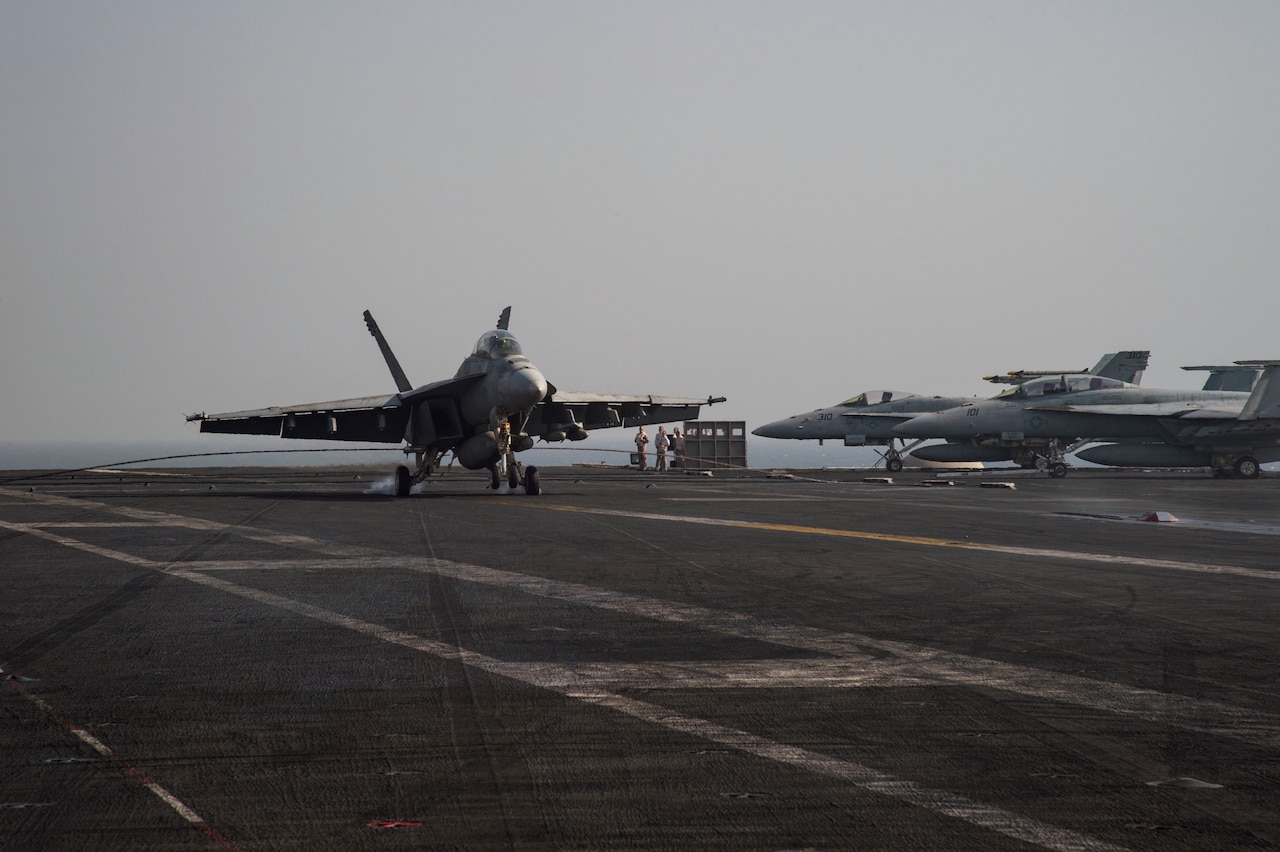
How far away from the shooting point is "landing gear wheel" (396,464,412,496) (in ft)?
88.7

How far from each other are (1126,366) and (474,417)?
3510 centimetres

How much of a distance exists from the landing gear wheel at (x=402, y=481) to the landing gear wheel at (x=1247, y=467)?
2890 cm

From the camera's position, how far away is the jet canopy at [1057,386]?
129ft

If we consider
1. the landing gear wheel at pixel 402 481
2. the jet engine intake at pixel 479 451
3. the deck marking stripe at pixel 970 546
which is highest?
the jet engine intake at pixel 479 451

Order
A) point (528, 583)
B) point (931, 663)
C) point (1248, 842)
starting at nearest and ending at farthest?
point (1248, 842)
point (931, 663)
point (528, 583)

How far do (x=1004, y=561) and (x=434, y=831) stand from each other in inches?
368

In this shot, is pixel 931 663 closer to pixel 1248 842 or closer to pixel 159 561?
pixel 1248 842

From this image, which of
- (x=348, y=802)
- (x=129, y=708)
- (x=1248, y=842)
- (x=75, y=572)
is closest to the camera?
(x=1248, y=842)

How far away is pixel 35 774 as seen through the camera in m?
4.13

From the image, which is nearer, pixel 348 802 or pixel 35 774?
pixel 348 802

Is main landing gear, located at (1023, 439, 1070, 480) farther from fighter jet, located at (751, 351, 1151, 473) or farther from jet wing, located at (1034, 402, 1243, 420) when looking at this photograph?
fighter jet, located at (751, 351, 1151, 473)

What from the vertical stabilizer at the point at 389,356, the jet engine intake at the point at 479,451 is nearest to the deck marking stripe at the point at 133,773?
the jet engine intake at the point at 479,451

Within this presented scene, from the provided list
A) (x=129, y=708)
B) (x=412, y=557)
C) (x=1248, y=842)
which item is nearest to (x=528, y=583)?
(x=412, y=557)

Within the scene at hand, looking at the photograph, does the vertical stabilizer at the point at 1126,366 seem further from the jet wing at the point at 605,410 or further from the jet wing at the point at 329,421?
the jet wing at the point at 329,421
